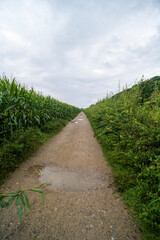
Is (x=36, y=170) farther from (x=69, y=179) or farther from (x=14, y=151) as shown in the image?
(x=69, y=179)

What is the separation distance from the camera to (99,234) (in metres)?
1.56

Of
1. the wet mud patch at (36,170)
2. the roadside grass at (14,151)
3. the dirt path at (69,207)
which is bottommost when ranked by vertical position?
the dirt path at (69,207)

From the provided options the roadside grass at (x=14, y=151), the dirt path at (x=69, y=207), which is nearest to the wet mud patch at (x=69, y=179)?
the dirt path at (x=69, y=207)

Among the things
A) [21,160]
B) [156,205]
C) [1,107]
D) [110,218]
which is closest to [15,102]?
[1,107]

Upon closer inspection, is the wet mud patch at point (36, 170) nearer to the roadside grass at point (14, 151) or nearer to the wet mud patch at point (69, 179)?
the wet mud patch at point (69, 179)

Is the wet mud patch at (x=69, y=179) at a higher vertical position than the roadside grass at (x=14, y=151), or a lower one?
lower

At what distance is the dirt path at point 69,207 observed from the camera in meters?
1.57

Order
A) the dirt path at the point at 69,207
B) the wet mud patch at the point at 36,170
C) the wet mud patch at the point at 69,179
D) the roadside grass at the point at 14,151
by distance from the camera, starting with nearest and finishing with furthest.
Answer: the dirt path at the point at 69,207 < the wet mud patch at the point at 69,179 < the roadside grass at the point at 14,151 < the wet mud patch at the point at 36,170

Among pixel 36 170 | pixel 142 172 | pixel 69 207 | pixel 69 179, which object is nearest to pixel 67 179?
pixel 69 179

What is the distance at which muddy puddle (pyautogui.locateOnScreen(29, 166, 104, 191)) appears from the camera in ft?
8.03

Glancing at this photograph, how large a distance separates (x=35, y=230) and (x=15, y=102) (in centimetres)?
369

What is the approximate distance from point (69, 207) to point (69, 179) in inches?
29.4

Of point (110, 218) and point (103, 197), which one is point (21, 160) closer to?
point (103, 197)

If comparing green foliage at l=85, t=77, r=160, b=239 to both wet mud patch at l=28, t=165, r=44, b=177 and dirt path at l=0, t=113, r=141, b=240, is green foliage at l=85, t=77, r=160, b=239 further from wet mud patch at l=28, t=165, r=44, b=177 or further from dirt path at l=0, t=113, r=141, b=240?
wet mud patch at l=28, t=165, r=44, b=177
